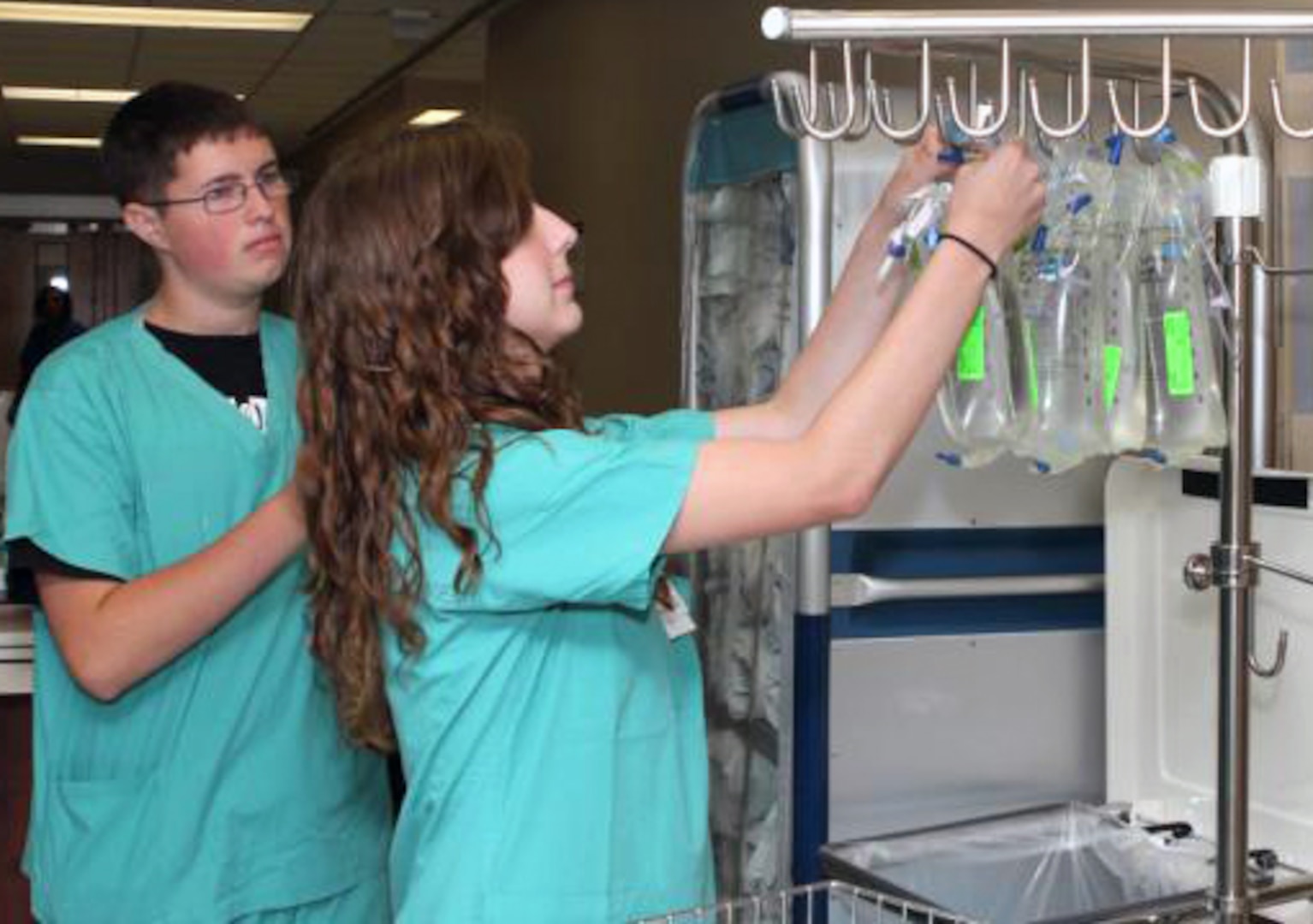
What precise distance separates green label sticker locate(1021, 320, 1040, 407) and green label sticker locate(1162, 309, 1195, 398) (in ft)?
0.37

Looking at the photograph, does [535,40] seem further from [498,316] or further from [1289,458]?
[498,316]

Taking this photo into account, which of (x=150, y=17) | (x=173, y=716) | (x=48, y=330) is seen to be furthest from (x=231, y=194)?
(x=48, y=330)

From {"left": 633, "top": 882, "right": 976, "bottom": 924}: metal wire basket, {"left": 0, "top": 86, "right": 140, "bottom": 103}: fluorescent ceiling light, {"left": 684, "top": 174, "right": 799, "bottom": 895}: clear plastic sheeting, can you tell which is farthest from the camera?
{"left": 0, "top": 86, "right": 140, "bottom": 103}: fluorescent ceiling light

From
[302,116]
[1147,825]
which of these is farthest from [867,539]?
[302,116]

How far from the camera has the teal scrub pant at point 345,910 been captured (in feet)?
6.31

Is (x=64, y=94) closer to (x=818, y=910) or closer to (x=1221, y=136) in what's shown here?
(x=818, y=910)

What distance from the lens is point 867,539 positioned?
7.67 ft

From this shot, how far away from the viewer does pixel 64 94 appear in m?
8.80

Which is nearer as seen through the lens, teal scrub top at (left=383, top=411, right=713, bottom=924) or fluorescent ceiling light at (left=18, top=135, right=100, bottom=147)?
teal scrub top at (left=383, top=411, right=713, bottom=924)

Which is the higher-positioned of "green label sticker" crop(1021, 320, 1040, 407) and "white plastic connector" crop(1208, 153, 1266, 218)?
"white plastic connector" crop(1208, 153, 1266, 218)

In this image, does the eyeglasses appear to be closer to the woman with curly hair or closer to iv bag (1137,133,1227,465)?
the woman with curly hair

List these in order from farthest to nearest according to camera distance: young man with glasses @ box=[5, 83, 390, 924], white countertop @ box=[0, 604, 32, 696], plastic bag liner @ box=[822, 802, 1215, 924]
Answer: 1. white countertop @ box=[0, 604, 32, 696]
2. plastic bag liner @ box=[822, 802, 1215, 924]
3. young man with glasses @ box=[5, 83, 390, 924]

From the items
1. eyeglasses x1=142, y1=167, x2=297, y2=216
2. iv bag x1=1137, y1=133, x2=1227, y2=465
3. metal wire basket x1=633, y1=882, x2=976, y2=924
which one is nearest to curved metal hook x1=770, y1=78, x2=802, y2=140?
iv bag x1=1137, y1=133, x2=1227, y2=465

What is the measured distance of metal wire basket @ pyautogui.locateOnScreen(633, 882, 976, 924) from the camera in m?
1.36
